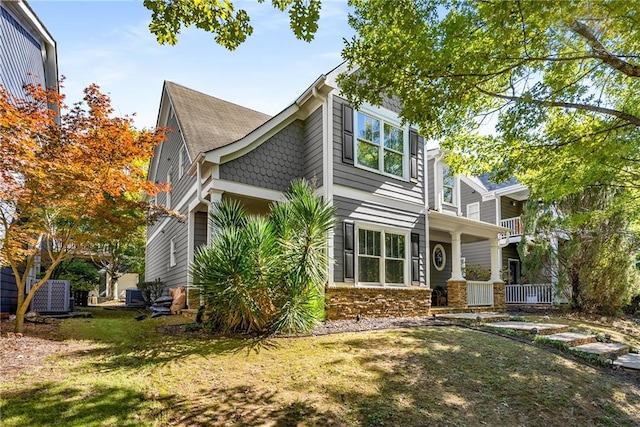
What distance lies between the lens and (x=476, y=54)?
19.4 ft

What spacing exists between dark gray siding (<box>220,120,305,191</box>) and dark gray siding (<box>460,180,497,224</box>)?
13.1 metres

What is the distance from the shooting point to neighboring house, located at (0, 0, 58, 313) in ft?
29.9

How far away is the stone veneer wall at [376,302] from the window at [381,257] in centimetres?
32

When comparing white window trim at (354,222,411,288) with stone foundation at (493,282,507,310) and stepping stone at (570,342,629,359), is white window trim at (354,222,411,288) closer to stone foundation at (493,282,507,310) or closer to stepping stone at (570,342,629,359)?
stepping stone at (570,342,629,359)

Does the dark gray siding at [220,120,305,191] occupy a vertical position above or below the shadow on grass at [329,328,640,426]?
above

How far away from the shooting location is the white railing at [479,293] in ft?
43.1

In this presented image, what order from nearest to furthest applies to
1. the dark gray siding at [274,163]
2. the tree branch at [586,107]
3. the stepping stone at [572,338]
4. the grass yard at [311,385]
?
the grass yard at [311,385] → the tree branch at [586,107] → the stepping stone at [572,338] → the dark gray siding at [274,163]

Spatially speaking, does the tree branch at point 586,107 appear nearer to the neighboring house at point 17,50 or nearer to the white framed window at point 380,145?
the white framed window at point 380,145

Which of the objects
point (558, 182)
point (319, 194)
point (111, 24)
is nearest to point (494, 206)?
point (558, 182)

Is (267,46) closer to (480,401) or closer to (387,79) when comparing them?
(387,79)

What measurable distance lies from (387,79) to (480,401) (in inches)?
187

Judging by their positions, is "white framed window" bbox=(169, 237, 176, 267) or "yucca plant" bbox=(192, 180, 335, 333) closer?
"yucca plant" bbox=(192, 180, 335, 333)

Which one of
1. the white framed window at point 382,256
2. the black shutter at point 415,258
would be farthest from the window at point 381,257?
the black shutter at point 415,258

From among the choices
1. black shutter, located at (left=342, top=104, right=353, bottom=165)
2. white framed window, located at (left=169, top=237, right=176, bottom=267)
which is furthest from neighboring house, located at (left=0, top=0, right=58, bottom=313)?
black shutter, located at (left=342, top=104, right=353, bottom=165)
